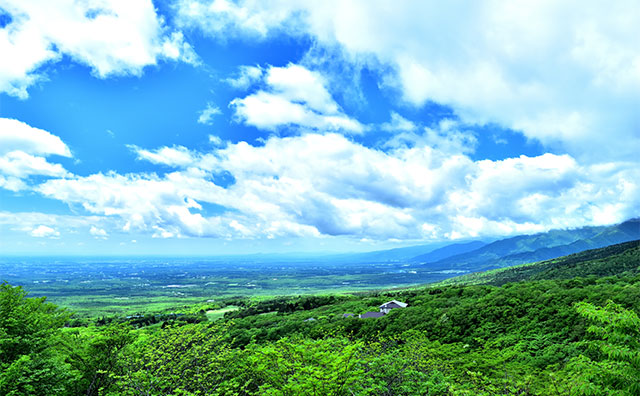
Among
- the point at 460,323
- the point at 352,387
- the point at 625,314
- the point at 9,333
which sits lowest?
the point at 460,323

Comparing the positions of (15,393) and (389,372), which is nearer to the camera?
(389,372)

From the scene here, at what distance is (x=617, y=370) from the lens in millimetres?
10836

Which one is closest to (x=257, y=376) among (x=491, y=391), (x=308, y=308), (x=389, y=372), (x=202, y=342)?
(x=202, y=342)

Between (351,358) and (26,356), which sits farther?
(26,356)

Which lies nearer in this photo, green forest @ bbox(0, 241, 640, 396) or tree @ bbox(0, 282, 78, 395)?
green forest @ bbox(0, 241, 640, 396)

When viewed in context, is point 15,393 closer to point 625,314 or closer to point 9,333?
point 9,333

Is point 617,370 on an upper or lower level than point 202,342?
upper

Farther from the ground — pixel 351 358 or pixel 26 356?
pixel 351 358

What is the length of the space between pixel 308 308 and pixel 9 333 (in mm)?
90178

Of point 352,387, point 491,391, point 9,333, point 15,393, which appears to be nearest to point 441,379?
point 491,391

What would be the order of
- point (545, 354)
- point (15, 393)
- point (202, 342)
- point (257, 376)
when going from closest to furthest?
point (15, 393), point (257, 376), point (202, 342), point (545, 354)

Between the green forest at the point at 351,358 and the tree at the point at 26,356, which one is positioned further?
the tree at the point at 26,356

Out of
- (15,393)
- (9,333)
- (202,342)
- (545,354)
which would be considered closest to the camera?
(15,393)

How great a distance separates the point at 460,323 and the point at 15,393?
4901 centimetres
